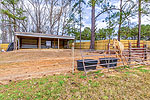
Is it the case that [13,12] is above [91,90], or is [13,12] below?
above

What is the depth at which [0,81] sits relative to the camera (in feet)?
9.74

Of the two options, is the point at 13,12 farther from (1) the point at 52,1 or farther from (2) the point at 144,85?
(2) the point at 144,85

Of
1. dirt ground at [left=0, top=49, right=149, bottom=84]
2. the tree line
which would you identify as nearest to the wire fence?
dirt ground at [left=0, top=49, right=149, bottom=84]

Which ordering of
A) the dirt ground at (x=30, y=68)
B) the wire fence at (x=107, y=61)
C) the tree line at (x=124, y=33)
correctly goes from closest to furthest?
the dirt ground at (x=30, y=68), the wire fence at (x=107, y=61), the tree line at (x=124, y=33)

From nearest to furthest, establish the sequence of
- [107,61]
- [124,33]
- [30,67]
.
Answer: [30,67]
[107,61]
[124,33]

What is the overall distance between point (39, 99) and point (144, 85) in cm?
305

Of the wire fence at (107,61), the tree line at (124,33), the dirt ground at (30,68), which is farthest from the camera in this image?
the tree line at (124,33)

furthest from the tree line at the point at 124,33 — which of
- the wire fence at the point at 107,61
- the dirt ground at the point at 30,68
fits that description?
the dirt ground at the point at 30,68

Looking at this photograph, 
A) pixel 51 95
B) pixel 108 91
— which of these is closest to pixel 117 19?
pixel 108 91

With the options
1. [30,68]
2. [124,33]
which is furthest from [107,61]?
[124,33]

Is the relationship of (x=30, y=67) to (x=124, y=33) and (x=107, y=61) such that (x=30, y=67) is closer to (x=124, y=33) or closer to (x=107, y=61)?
(x=107, y=61)

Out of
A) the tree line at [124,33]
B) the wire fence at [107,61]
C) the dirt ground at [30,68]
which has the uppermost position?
the tree line at [124,33]

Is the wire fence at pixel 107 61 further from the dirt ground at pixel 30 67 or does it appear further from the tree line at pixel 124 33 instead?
the tree line at pixel 124 33

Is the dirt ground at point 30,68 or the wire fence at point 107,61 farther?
the wire fence at point 107,61
